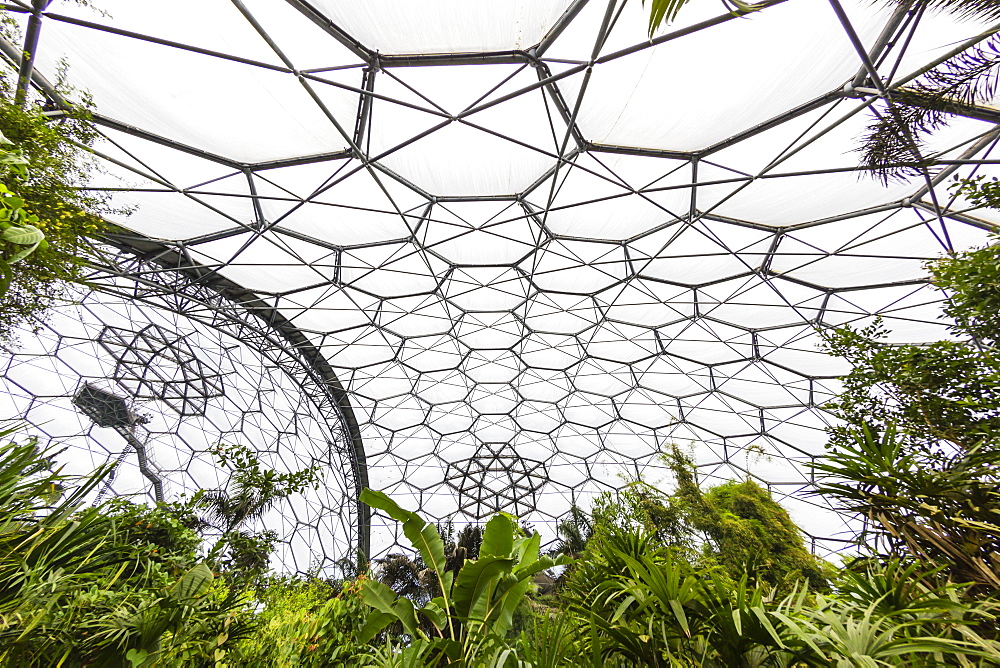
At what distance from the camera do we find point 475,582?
4840 mm

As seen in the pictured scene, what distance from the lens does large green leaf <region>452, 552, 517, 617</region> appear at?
15.4ft

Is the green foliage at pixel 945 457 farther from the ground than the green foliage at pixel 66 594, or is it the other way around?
the green foliage at pixel 945 457

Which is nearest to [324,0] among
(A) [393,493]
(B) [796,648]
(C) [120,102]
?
(C) [120,102]

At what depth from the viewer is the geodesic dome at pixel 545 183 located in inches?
323

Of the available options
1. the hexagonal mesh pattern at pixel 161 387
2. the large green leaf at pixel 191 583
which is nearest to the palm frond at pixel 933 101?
the large green leaf at pixel 191 583

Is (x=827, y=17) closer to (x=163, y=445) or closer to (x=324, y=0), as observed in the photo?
(x=324, y=0)

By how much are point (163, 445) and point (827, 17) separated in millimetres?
30557

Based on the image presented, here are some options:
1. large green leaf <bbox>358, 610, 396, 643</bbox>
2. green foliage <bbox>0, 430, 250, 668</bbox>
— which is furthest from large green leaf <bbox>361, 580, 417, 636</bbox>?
green foliage <bbox>0, 430, 250, 668</bbox>

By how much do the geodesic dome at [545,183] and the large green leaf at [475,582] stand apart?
3.74m

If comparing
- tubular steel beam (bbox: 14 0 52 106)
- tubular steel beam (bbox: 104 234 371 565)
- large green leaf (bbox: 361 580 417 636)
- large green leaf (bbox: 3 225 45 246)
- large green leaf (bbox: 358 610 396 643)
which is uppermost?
tubular steel beam (bbox: 104 234 371 565)

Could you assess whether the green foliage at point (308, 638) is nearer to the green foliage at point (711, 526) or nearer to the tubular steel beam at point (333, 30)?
the green foliage at point (711, 526)

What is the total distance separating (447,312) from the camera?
2102 cm

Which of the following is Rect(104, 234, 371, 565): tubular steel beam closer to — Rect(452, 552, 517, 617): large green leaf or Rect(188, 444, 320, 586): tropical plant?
Rect(188, 444, 320, 586): tropical plant

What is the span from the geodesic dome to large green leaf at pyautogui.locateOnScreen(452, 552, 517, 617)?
374cm
